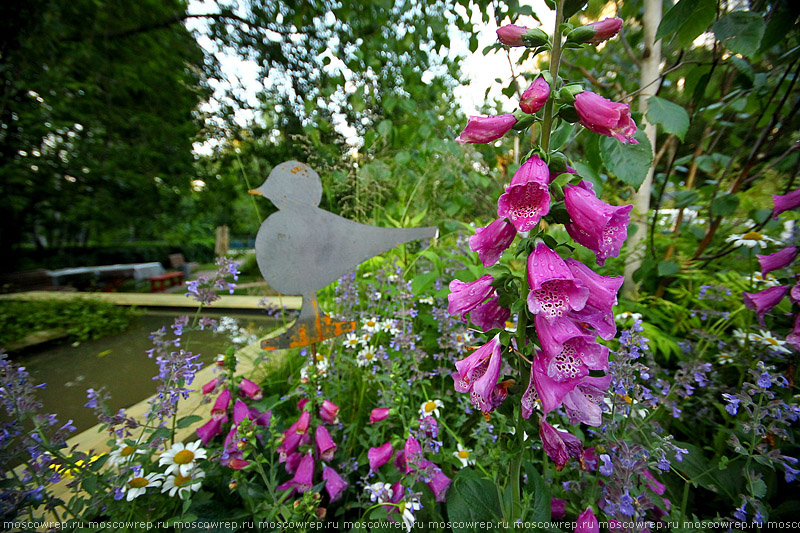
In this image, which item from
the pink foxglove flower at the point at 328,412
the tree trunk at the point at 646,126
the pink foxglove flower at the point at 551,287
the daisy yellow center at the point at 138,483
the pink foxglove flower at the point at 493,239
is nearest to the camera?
the pink foxglove flower at the point at 551,287

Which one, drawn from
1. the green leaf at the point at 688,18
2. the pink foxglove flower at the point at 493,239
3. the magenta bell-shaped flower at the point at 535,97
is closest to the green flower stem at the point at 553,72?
the magenta bell-shaped flower at the point at 535,97

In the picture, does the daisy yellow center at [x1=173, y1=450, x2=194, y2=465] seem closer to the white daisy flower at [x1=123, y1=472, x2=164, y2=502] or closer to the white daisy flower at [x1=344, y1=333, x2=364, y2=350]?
the white daisy flower at [x1=123, y1=472, x2=164, y2=502]

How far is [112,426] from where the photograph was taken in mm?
932

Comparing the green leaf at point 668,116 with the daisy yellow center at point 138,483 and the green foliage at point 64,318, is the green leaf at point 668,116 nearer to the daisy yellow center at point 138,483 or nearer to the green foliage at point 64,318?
the daisy yellow center at point 138,483

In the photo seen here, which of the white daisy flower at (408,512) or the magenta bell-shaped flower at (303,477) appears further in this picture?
the magenta bell-shaped flower at (303,477)

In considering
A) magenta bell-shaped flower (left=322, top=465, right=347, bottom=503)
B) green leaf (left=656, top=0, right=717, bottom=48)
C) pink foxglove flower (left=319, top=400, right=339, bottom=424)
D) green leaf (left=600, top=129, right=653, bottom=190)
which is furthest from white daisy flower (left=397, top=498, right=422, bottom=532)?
green leaf (left=656, top=0, right=717, bottom=48)

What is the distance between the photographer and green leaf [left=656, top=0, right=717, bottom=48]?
86 centimetres

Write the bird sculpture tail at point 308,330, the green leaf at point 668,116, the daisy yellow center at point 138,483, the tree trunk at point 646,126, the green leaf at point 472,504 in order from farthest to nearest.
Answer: the tree trunk at point 646,126, the bird sculpture tail at point 308,330, the green leaf at point 668,116, the daisy yellow center at point 138,483, the green leaf at point 472,504

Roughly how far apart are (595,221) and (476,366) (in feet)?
1.07

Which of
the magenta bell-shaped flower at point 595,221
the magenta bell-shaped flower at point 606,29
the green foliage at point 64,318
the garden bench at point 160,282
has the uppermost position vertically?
the magenta bell-shaped flower at point 606,29

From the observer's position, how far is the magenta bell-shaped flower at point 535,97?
550mm

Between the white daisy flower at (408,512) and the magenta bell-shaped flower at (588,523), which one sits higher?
the magenta bell-shaped flower at (588,523)

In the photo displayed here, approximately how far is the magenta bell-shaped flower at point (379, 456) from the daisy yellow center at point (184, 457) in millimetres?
559

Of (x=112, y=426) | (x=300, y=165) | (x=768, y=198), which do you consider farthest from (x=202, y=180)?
(x=768, y=198)
